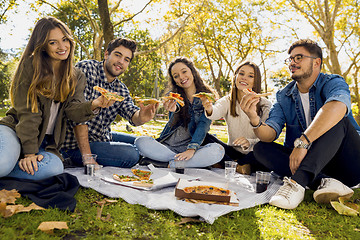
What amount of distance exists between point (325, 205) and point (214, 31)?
2057 centimetres

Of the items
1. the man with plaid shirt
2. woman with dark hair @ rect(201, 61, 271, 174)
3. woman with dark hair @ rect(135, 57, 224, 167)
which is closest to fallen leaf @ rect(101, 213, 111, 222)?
the man with plaid shirt

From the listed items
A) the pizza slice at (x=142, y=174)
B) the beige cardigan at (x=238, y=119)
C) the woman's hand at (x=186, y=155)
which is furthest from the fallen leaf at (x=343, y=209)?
the pizza slice at (x=142, y=174)

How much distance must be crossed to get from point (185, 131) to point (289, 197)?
227 centimetres

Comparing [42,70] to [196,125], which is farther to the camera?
[196,125]

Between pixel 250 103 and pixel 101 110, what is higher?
pixel 250 103

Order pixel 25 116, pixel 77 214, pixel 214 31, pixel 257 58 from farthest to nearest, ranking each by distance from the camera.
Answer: pixel 257 58, pixel 214 31, pixel 25 116, pixel 77 214

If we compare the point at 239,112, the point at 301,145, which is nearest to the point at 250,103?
the point at 301,145

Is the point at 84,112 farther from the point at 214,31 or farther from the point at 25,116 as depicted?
the point at 214,31

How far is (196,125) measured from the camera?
482 centimetres

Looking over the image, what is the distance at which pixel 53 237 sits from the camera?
6.65ft

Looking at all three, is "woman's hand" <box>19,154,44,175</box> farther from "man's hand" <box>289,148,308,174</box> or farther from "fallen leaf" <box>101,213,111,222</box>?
"man's hand" <box>289,148,308,174</box>

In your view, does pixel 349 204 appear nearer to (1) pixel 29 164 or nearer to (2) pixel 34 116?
(1) pixel 29 164

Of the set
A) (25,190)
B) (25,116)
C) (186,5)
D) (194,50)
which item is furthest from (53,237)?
(194,50)

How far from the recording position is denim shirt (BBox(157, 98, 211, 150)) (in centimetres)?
453
